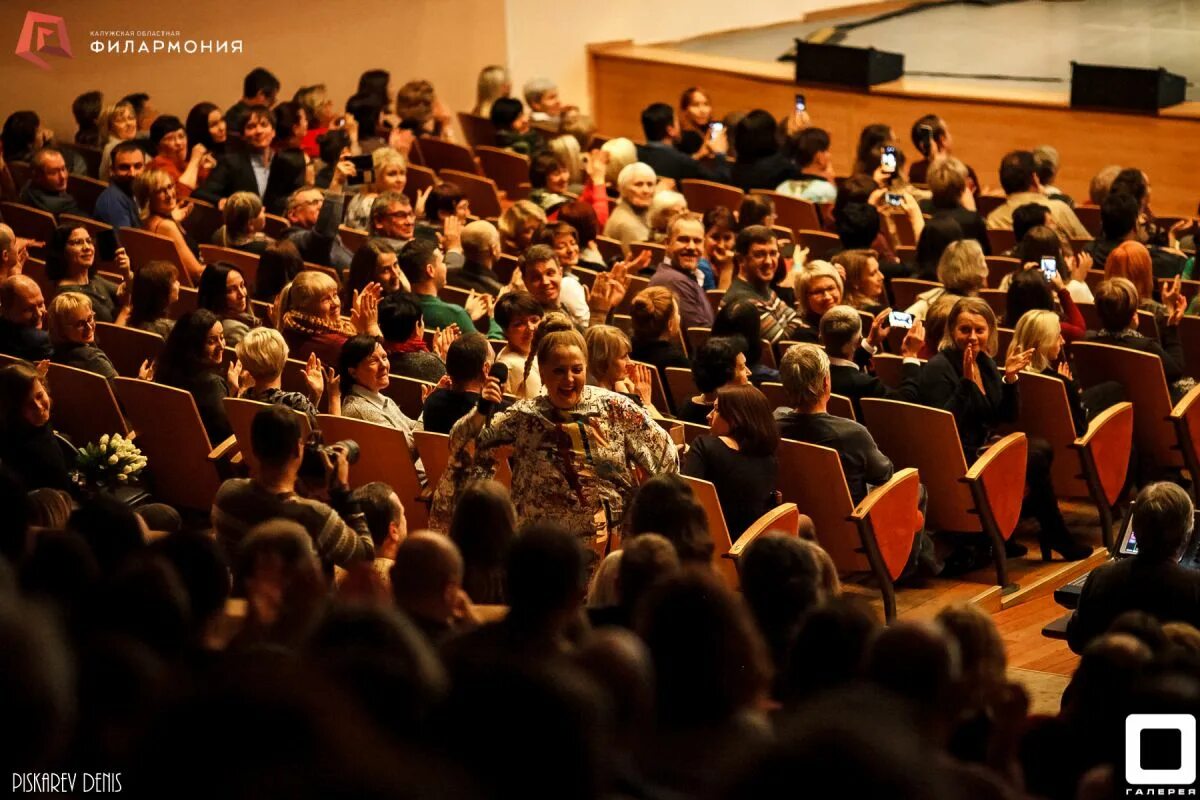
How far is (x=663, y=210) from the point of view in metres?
8.77

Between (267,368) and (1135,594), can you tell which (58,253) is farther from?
(1135,594)

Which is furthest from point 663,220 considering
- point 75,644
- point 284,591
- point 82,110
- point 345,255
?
point 75,644

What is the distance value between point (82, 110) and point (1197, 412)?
21.9 ft

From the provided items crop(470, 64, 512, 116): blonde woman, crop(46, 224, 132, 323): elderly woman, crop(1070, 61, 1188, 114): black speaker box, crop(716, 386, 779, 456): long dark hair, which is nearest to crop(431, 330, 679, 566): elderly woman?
crop(716, 386, 779, 456): long dark hair

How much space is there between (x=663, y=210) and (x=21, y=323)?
3.39m

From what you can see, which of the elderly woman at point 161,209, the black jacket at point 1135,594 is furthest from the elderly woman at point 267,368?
the elderly woman at point 161,209

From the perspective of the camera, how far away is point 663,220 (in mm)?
8797

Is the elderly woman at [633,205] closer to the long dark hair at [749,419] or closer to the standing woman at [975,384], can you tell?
the standing woman at [975,384]

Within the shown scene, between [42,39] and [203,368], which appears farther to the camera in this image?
[42,39]

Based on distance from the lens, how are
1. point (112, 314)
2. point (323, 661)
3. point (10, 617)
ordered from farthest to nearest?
point (112, 314), point (323, 661), point (10, 617)

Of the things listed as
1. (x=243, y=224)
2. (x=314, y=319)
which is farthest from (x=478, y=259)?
(x=314, y=319)

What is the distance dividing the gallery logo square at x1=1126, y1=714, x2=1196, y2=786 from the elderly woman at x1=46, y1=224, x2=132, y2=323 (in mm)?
5137

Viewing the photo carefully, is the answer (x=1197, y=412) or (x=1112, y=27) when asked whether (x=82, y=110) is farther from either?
(x=1112, y=27)

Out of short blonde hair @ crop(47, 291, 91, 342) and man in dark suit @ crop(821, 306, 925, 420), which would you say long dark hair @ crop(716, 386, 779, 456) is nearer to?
man in dark suit @ crop(821, 306, 925, 420)
